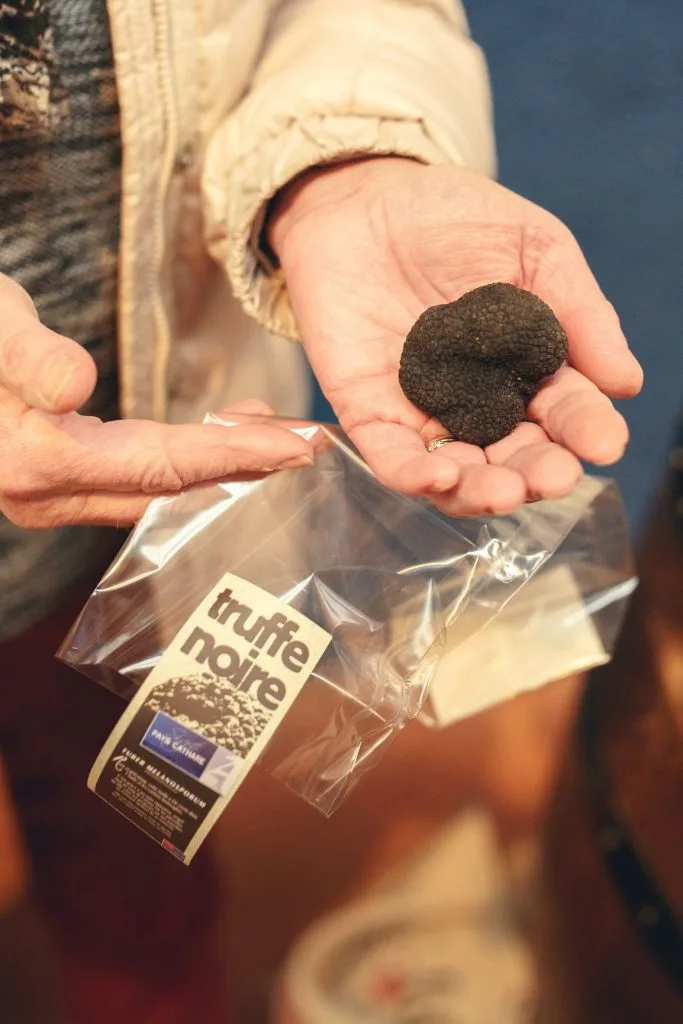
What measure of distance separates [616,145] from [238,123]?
870 millimetres

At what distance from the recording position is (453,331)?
51cm

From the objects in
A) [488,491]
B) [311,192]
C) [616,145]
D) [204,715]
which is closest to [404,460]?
[488,491]

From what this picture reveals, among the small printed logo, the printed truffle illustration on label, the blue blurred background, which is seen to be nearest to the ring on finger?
the printed truffle illustration on label

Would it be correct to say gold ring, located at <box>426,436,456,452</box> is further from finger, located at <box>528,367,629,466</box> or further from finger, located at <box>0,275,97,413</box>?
→ finger, located at <box>0,275,97,413</box>

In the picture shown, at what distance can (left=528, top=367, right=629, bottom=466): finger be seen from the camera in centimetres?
44

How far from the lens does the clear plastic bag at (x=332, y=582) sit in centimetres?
51

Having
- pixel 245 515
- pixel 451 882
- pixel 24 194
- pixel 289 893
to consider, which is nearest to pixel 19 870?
pixel 289 893

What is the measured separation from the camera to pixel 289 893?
0.98 meters

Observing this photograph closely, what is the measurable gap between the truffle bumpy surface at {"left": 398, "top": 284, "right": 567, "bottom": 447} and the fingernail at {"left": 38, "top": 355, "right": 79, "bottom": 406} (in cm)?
22

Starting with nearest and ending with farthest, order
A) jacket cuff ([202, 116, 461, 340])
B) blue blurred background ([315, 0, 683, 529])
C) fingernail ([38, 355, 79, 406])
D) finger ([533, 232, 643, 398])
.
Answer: fingernail ([38, 355, 79, 406]) → finger ([533, 232, 643, 398]) → jacket cuff ([202, 116, 461, 340]) → blue blurred background ([315, 0, 683, 529])

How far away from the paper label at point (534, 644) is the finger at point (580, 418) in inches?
6.8

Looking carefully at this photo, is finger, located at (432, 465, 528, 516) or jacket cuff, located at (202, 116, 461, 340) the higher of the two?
jacket cuff, located at (202, 116, 461, 340)

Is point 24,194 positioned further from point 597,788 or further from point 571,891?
point 571,891

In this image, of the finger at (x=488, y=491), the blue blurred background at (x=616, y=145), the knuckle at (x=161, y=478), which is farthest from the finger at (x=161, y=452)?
the blue blurred background at (x=616, y=145)
